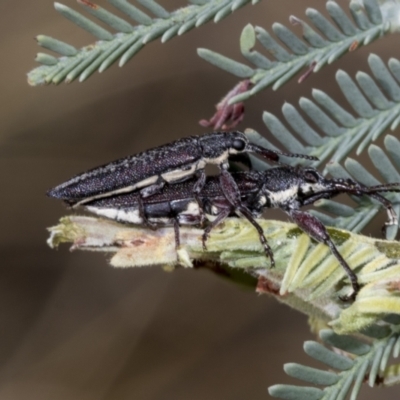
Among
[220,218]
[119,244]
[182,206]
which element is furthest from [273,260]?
[182,206]

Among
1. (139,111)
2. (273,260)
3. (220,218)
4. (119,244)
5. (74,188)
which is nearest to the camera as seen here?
(273,260)

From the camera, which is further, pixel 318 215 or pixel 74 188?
pixel 74 188

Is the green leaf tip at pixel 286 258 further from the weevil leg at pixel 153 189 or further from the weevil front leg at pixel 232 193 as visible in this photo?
the weevil leg at pixel 153 189

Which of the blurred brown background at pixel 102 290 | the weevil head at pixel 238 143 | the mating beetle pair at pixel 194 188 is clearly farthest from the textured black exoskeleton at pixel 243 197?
the blurred brown background at pixel 102 290

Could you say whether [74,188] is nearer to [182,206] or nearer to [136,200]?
[136,200]

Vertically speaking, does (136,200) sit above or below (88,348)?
above

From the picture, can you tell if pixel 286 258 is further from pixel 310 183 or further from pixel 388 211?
pixel 310 183

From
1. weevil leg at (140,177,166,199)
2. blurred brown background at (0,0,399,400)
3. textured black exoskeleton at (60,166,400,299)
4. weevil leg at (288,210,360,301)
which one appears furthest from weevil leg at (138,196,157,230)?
blurred brown background at (0,0,399,400)
